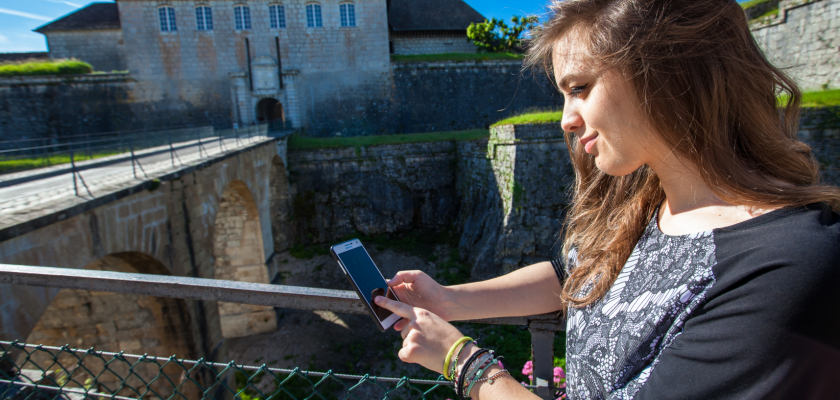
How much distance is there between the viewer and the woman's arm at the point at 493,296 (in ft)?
5.25

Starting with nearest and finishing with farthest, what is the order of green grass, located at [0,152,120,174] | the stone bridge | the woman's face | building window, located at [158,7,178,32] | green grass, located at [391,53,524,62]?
the woman's face → the stone bridge → green grass, located at [0,152,120,174] → building window, located at [158,7,178,32] → green grass, located at [391,53,524,62]

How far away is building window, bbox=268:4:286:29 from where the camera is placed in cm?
2192

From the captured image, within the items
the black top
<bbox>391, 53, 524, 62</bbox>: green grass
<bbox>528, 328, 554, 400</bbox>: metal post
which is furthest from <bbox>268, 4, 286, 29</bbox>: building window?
the black top

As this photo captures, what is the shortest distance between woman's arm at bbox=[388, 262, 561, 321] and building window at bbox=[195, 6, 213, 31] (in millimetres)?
25218

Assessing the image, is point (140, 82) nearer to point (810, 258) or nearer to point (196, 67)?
point (196, 67)

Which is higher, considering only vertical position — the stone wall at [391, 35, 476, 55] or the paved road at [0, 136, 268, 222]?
the stone wall at [391, 35, 476, 55]

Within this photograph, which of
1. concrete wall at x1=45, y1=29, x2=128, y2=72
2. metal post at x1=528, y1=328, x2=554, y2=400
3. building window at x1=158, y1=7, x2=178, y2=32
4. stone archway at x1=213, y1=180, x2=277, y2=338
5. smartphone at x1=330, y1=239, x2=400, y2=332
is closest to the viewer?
smartphone at x1=330, y1=239, x2=400, y2=332

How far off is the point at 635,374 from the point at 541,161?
1102 centimetres

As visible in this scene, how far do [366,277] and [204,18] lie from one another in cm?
2545

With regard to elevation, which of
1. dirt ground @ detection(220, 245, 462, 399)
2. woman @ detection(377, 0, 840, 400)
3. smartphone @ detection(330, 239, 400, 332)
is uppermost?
woman @ detection(377, 0, 840, 400)

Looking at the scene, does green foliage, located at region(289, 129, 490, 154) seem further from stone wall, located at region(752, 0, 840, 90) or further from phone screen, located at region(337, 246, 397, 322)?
phone screen, located at region(337, 246, 397, 322)

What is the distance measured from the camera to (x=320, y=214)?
18.1 meters

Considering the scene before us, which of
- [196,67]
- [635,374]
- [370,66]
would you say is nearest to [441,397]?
[635,374]

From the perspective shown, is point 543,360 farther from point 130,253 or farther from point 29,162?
point 29,162
